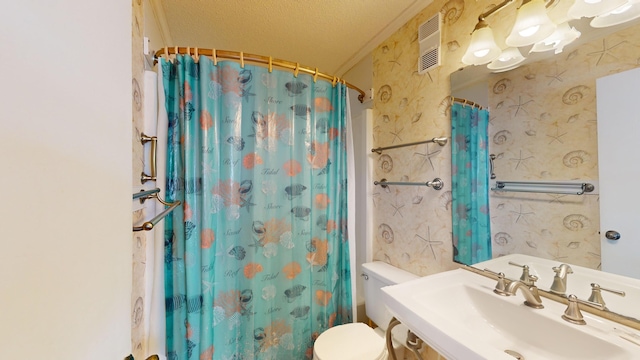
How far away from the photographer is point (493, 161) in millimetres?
1052

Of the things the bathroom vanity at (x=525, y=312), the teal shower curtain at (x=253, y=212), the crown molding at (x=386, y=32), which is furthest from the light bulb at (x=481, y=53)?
the bathroom vanity at (x=525, y=312)

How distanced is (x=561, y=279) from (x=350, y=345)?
0.98m

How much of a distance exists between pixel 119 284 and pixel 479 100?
148 centimetres

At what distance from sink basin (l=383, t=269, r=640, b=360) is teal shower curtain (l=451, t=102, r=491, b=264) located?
16 centimetres

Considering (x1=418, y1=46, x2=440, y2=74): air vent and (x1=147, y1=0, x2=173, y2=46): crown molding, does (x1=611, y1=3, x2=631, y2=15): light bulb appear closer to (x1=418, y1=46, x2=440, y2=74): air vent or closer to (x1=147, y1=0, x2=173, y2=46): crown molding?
(x1=418, y1=46, x2=440, y2=74): air vent

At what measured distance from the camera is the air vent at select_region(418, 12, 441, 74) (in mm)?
1269

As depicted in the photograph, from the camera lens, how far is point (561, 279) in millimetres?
806

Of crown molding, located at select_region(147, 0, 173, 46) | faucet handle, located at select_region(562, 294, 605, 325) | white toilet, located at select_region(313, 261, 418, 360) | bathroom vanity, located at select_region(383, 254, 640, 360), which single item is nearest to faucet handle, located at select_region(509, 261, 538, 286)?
bathroom vanity, located at select_region(383, 254, 640, 360)

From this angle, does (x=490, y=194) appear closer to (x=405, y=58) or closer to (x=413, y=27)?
(x=405, y=58)

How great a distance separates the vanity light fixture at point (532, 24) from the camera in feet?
2.74

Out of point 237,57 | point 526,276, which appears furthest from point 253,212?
point 526,276

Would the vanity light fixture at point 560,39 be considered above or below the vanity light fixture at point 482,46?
below

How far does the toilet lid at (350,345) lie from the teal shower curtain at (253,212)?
188mm

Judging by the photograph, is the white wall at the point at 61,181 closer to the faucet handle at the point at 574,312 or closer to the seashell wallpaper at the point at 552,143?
the faucet handle at the point at 574,312
